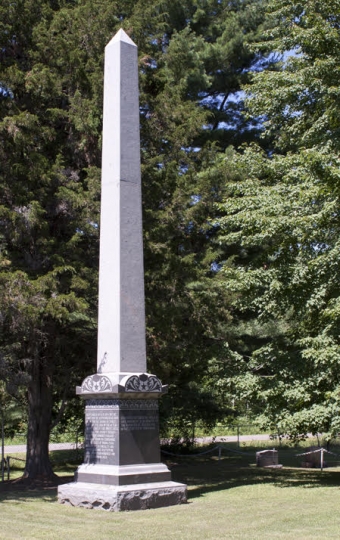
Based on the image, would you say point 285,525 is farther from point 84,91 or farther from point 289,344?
point 84,91

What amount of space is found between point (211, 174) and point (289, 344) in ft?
16.1

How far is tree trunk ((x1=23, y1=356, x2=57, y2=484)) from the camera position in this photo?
14.0 metres

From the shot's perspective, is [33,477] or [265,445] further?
[265,445]

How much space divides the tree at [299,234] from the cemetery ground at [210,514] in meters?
1.49

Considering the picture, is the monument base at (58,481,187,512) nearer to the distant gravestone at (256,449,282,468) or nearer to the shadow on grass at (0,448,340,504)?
the shadow on grass at (0,448,340,504)

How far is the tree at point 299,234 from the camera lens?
A: 11.9 metres

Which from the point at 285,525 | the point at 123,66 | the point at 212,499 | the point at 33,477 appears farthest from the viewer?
the point at 33,477

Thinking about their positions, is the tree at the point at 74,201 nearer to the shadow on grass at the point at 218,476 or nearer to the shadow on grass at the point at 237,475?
the shadow on grass at the point at 218,476

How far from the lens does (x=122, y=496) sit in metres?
8.83

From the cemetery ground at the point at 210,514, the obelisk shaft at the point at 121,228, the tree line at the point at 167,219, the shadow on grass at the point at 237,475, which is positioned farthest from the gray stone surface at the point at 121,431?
the tree line at the point at 167,219

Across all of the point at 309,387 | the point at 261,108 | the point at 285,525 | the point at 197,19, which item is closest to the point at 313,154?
the point at 261,108

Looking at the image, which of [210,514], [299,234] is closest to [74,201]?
[299,234]

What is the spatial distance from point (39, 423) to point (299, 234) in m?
7.13

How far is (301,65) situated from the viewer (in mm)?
14289
